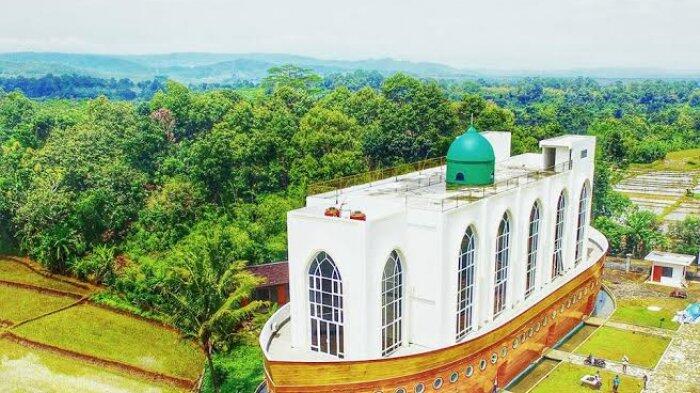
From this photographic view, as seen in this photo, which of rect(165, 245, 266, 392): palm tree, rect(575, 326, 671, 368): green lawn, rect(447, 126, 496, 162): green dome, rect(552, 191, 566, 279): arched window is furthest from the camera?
rect(552, 191, 566, 279): arched window

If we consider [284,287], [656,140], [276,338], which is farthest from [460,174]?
[656,140]

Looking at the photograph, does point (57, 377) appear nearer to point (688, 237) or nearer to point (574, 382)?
point (574, 382)

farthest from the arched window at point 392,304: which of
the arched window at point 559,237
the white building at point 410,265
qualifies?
the arched window at point 559,237

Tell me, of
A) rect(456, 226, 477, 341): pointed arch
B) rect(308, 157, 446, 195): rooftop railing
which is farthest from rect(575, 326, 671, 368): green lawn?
rect(308, 157, 446, 195): rooftop railing

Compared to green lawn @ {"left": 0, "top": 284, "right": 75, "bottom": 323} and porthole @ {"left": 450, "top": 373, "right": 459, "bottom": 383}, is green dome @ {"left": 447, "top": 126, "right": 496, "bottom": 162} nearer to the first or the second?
porthole @ {"left": 450, "top": 373, "right": 459, "bottom": 383}

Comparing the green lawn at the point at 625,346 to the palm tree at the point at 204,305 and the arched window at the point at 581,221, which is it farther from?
the palm tree at the point at 204,305

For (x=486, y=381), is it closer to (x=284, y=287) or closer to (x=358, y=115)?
(x=284, y=287)

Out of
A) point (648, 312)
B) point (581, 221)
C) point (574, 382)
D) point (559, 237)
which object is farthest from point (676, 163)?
point (574, 382)
